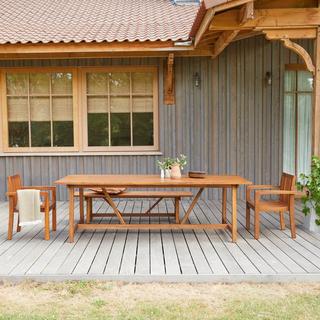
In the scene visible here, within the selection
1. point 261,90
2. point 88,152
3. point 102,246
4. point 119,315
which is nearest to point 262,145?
point 261,90

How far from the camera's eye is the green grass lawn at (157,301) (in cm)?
298

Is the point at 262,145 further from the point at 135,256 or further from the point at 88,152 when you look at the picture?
the point at 135,256

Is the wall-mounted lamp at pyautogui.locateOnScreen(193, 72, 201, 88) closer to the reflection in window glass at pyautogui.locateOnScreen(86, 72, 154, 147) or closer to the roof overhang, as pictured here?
the reflection in window glass at pyautogui.locateOnScreen(86, 72, 154, 147)

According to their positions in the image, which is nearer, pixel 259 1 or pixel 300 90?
pixel 259 1

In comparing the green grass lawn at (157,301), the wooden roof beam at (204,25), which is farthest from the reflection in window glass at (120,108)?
the green grass lawn at (157,301)

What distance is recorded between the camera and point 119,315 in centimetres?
297

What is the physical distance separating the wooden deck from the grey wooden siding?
2.00m

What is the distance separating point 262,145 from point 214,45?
1.92m

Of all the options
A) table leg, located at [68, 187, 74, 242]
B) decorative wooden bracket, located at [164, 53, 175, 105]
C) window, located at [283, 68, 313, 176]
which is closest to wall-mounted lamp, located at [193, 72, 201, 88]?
decorative wooden bracket, located at [164, 53, 175, 105]

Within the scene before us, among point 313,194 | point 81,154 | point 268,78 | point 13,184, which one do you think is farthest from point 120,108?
point 313,194

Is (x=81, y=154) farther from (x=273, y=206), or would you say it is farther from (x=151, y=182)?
(x=273, y=206)

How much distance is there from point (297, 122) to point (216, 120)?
4.95 ft

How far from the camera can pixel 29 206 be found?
4.69 metres

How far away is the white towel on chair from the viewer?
4.66m
